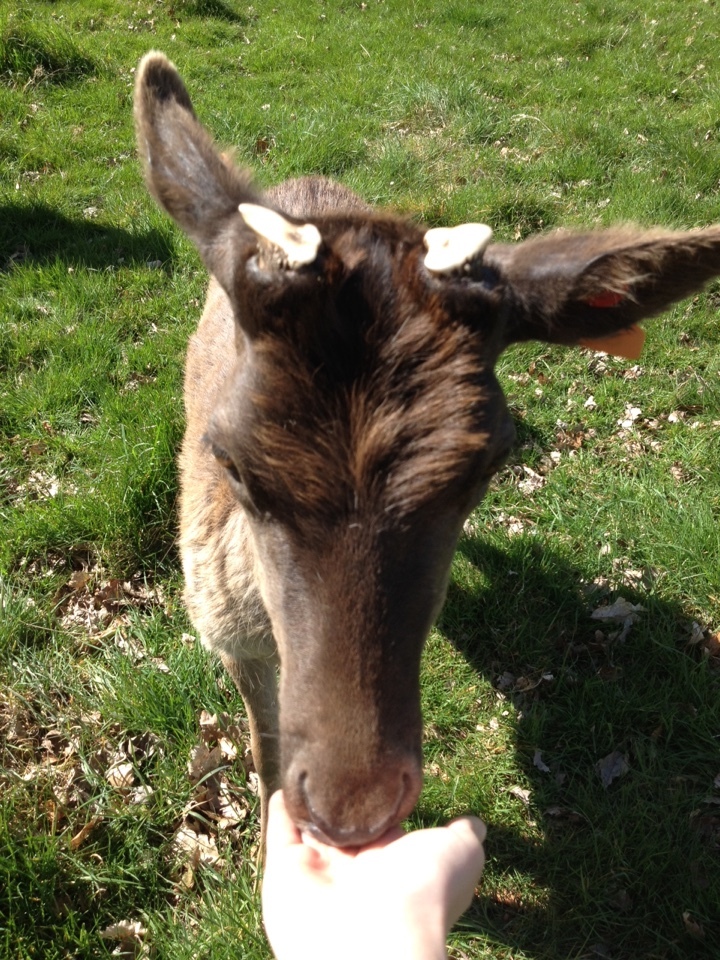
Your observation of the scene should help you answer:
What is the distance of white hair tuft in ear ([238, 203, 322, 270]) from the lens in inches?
84.0

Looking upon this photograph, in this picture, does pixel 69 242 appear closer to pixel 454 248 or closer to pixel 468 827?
pixel 454 248

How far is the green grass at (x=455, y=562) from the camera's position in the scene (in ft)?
11.2

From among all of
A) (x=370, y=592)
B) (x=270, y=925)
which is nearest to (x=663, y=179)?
(x=370, y=592)

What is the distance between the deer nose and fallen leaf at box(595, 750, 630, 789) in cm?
237

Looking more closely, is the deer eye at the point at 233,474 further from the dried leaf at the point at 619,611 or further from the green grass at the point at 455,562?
the dried leaf at the point at 619,611

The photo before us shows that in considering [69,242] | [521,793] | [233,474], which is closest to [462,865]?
[233,474]

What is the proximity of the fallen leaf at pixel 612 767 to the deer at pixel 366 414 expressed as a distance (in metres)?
2.21

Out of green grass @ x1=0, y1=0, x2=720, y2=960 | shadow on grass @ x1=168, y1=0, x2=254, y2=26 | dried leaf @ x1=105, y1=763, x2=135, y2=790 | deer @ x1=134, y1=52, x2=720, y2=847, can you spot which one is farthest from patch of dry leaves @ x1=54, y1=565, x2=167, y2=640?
shadow on grass @ x1=168, y1=0, x2=254, y2=26

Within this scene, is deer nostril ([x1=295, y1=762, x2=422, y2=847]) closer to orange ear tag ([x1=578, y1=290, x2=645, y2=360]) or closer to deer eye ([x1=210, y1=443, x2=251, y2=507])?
deer eye ([x1=210, y1=443, x2=251, y2=507])

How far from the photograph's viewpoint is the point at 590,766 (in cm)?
394

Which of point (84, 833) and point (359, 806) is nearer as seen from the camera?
Answer: point (359, 806)

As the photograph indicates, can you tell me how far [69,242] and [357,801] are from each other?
20.6 feet

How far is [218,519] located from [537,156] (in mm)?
6673

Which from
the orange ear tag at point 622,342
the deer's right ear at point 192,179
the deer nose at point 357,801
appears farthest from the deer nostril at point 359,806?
the orange ear tag at point 622,342
